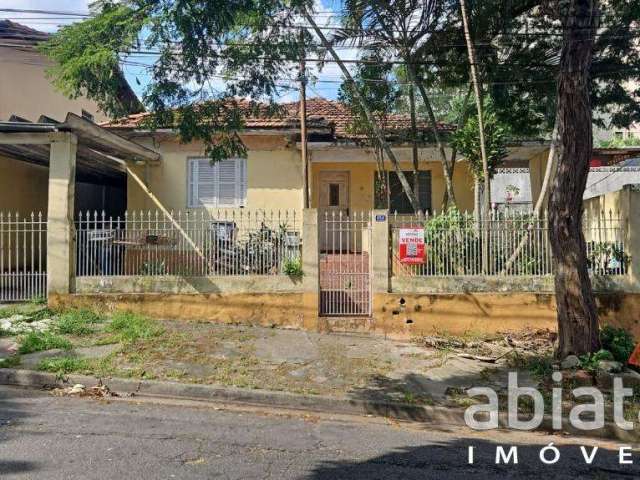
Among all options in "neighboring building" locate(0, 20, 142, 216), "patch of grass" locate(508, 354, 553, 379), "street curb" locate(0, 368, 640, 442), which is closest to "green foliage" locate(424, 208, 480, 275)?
"patch of grass" locate(508, 354, 553, 379)

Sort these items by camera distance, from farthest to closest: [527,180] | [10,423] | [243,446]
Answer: [527,180] → [10,423] → [243,446]

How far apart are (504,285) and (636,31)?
237 inches

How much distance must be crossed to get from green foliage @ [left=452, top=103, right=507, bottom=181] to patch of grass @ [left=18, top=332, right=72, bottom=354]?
711cm

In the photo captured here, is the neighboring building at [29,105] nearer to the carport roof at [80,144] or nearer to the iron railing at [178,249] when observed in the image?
the carport roof at [80,144]

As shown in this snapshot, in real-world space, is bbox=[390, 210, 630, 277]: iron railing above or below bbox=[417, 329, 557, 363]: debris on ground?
above

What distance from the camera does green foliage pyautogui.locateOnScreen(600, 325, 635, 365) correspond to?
698cm

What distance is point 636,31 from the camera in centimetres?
1041

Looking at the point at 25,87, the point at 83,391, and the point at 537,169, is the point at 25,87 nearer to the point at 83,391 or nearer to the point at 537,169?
the point at 83,391

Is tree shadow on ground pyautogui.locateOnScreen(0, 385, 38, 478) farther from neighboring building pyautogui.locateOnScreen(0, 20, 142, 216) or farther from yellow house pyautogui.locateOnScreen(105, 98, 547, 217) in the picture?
yellow house pyautogui.locateOnScreen(105, 98, 547, 217)

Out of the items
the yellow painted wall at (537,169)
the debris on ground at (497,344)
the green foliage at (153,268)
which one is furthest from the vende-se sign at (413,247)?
the yellow painted wall at (537,169)

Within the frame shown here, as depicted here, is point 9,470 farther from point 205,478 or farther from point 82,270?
point 82,270

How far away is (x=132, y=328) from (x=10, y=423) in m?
3.22

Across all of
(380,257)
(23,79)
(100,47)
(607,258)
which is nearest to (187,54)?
(100,47)

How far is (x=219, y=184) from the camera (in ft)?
42.9
